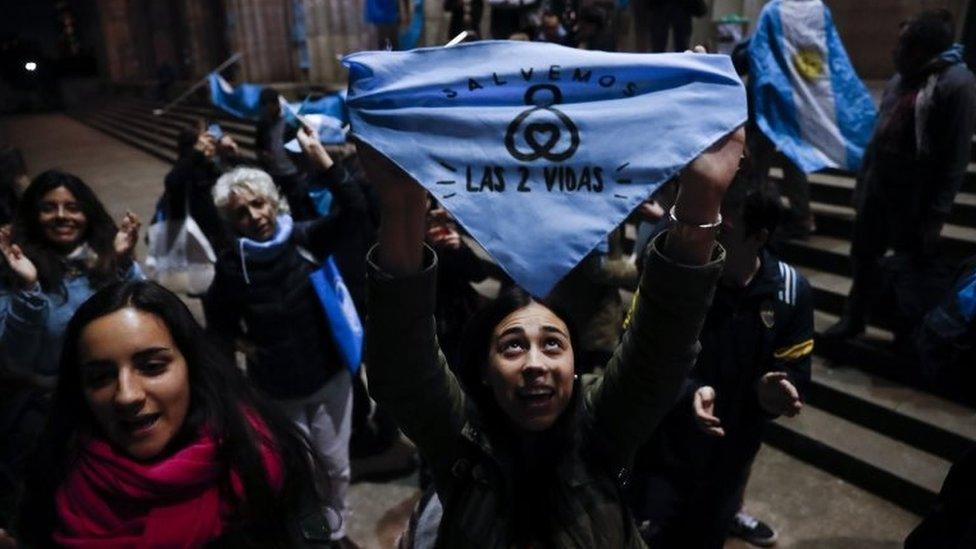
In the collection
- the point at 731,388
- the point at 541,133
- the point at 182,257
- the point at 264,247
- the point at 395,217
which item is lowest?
the point at 182,257

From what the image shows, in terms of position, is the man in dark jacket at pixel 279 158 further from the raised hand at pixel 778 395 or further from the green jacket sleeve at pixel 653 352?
the green jacket sleeve at pixel 653 352

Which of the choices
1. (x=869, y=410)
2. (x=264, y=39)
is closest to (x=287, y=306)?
(x=869, y=410)

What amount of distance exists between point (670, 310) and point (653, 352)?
0.37 feet

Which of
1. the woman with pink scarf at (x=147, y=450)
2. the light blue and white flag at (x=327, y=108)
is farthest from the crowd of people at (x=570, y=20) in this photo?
the woman with pink scarf at (x=147, y=450)

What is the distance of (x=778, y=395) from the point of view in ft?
7.62

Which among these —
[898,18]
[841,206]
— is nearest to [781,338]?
[841,206]

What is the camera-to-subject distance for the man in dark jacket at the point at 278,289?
9.84 feet

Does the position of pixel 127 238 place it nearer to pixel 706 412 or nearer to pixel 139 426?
pixel 139 426

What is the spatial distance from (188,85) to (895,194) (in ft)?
67.1

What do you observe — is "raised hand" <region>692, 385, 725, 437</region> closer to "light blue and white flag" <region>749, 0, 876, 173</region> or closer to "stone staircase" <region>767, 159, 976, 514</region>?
"stone staircase" <region>767, 159, 976, 514</region>

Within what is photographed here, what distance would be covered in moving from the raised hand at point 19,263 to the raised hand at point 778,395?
8.35 feet

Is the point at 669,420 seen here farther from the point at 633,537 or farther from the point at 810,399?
the point at 810,399

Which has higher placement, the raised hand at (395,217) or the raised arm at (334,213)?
the raised hand at (395,217)

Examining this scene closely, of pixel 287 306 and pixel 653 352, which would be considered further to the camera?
pixel 287 306
